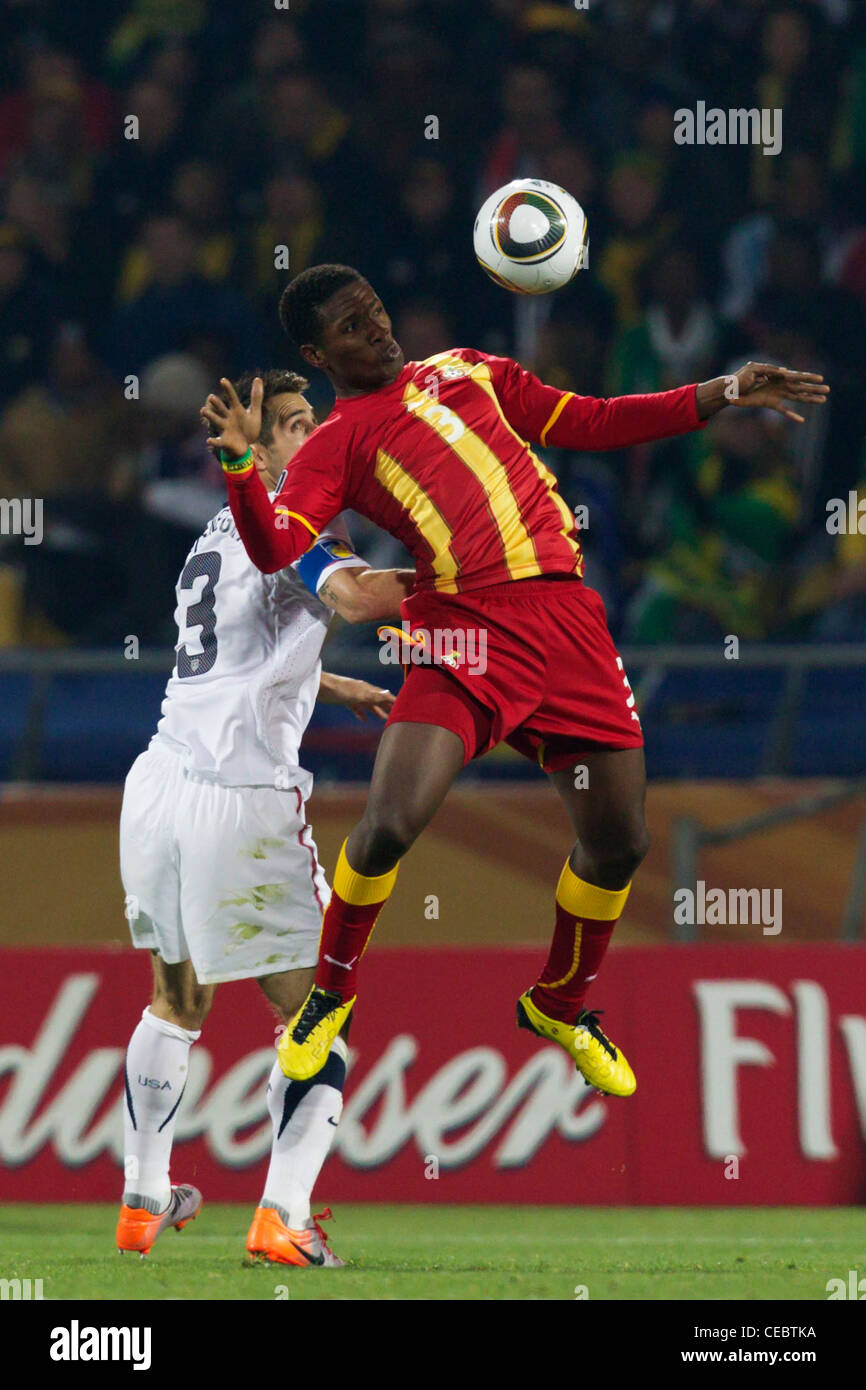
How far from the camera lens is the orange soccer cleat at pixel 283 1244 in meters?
5.15

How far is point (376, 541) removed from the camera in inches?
374

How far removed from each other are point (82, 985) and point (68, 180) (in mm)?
5090

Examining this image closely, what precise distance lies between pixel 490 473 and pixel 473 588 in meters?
0.31

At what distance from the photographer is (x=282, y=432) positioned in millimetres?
5676

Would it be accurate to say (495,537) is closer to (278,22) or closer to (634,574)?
(634,574)

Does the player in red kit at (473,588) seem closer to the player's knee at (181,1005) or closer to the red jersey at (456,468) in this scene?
the red jersey at (456,468)

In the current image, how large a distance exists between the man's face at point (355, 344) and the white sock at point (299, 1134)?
1.71 metres

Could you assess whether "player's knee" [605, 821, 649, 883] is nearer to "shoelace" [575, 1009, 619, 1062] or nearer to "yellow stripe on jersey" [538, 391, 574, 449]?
"shoelace" [575, 1009, 619, 1062]

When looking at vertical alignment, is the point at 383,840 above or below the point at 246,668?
below

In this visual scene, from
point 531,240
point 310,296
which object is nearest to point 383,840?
point 310,296

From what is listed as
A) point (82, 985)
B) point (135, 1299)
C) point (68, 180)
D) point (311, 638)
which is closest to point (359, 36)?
point (68, 180)

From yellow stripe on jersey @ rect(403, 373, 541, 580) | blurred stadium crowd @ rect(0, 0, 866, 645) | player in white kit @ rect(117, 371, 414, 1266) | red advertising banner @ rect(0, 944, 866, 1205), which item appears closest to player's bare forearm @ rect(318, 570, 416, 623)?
player in white kit @ rect(117, 371, 414, 1266)

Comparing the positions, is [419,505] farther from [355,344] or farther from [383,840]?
[383,840]

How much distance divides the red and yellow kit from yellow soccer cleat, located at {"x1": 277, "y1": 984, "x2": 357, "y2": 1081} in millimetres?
722
